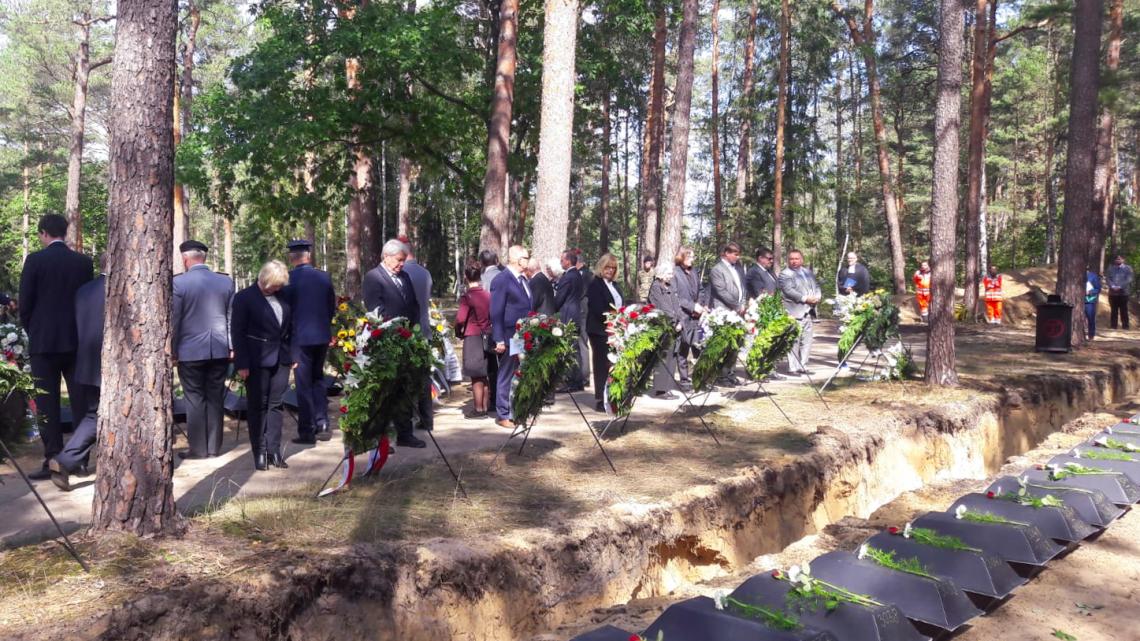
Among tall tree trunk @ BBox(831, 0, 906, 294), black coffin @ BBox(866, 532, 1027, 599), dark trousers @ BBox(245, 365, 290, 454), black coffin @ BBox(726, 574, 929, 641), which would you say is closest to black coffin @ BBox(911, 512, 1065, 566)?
black coffin @ BBox(866, 532, 1027, 599)

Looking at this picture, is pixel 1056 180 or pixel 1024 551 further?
pixel 1056 180

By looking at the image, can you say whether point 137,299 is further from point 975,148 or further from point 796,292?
point 975,148

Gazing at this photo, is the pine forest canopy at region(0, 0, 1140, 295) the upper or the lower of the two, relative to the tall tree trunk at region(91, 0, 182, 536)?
upper

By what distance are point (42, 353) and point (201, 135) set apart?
34.9ft

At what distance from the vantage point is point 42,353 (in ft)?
21.7

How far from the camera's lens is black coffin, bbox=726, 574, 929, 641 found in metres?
3.96

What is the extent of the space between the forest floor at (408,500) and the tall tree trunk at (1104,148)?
54.9ft

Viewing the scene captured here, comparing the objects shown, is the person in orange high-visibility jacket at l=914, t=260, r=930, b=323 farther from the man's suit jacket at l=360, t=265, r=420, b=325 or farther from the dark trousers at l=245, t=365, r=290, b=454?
the dark trousers at l=245, t=365, r=290, b=454

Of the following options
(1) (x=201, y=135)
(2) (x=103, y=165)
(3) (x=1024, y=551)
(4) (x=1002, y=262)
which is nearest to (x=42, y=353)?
(3) (x=1024, y=551)

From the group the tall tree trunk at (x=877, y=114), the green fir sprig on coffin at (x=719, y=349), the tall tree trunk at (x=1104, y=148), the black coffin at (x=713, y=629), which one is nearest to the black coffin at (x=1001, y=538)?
the black coffin at (x=713, y=629)

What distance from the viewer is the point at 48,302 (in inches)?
261

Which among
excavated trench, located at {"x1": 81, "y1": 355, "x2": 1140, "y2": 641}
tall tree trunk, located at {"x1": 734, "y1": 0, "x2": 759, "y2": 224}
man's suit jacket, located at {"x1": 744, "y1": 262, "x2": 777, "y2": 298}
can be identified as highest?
tall tree trunk, located at {"x1": 734, "y1": 0, "x2": 759, "y2": 224}

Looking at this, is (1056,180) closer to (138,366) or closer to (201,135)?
(201,135)

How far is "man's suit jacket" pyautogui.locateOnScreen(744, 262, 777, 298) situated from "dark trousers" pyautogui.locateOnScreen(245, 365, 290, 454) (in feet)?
25.2
